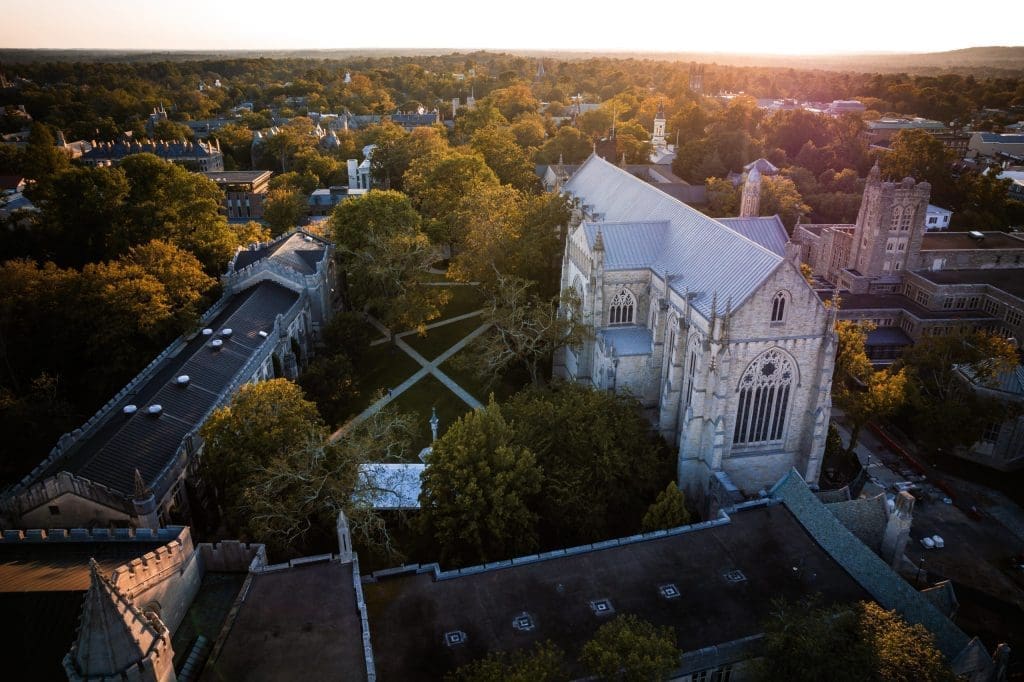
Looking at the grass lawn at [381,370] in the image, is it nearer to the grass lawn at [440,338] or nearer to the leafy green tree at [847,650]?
the grass lawn at [440,338]

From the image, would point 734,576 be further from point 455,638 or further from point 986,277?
point 986,277

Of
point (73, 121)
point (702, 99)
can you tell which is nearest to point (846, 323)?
point (702, 99)

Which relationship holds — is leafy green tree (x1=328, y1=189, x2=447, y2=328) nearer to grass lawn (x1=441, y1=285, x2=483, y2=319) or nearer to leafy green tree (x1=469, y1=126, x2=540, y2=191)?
grass lawn (x1=441, y1=285, x2=483, y2=319)

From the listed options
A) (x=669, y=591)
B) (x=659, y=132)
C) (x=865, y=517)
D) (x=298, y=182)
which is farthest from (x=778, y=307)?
(x=659, y=132)

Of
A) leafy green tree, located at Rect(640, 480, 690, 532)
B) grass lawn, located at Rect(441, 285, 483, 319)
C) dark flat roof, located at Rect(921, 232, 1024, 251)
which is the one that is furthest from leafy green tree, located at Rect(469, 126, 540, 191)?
leafy green tree, located at Rect(640, 480, 690, 532)

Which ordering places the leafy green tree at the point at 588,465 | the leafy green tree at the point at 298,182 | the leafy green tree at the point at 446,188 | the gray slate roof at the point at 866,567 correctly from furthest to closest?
the leafy green tree at the point at 298,182, the leafy green tree at the point at 446,188, the leafy green tree at the point at 588,465, the gray slate roof at the point at 866,567

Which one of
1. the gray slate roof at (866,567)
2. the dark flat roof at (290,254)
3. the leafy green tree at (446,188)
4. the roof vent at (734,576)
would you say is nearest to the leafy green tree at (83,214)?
the dark flat roof at (290,254)
